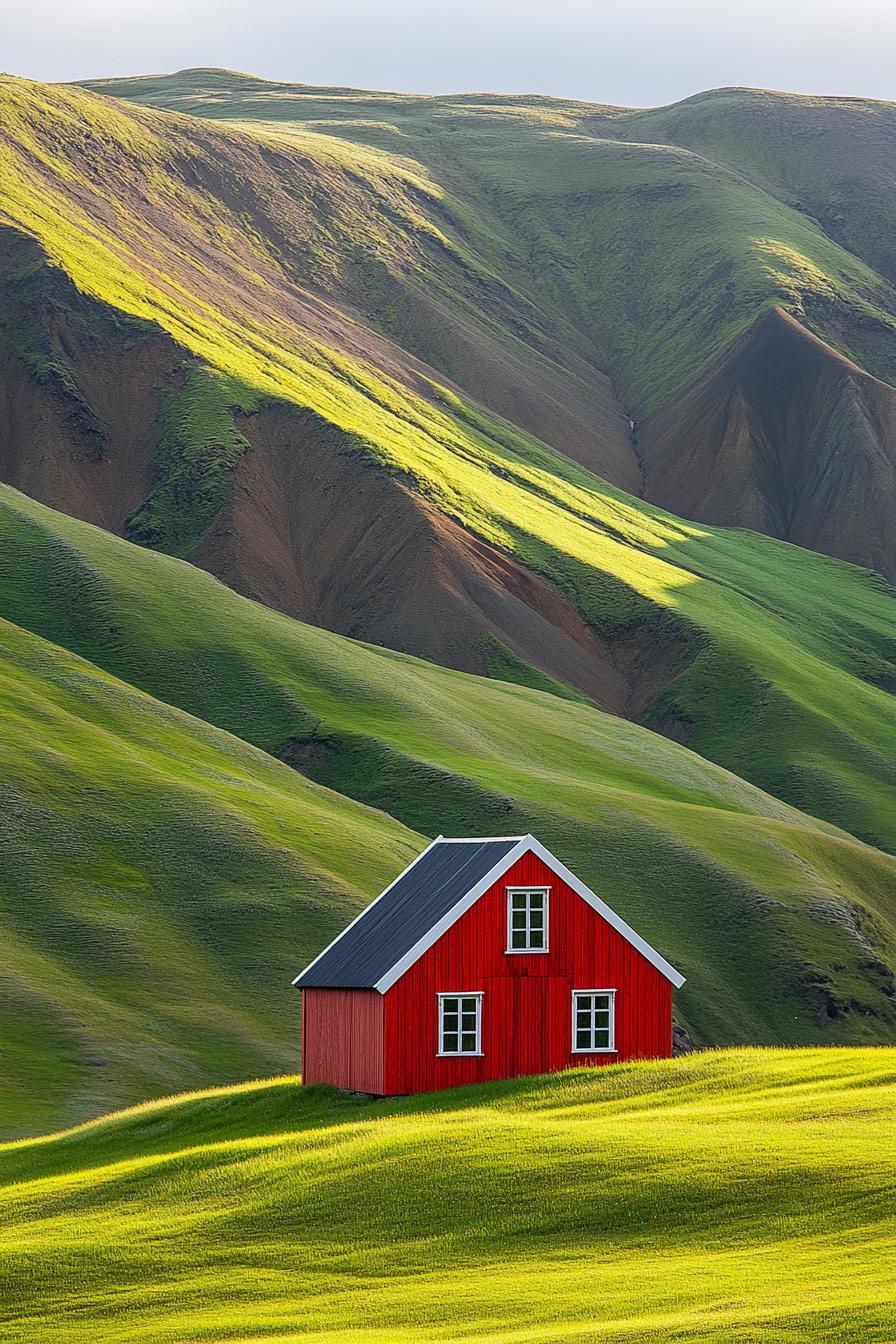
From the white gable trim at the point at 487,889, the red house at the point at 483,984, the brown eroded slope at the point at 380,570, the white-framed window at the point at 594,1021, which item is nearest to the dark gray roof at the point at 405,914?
the red house at the point at 483,984

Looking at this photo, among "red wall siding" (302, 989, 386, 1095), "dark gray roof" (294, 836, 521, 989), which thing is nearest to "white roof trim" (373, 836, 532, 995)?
"dark gray roof" (294, 836, 521, 989)

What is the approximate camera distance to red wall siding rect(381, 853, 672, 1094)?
51.3 meters

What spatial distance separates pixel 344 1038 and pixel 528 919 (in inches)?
245

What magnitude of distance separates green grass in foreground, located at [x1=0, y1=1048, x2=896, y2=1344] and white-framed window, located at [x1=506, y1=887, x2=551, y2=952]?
6.64 metres

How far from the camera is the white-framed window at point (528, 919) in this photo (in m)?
53.1

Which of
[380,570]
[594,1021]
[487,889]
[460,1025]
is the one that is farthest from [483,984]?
[380,570]

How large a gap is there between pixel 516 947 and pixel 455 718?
83287mm

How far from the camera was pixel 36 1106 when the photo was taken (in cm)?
7150

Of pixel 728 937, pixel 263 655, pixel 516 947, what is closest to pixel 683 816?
pixel 728 937

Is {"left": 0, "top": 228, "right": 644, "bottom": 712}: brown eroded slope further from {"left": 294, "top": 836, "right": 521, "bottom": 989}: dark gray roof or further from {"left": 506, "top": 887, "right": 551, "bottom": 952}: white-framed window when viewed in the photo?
{"left": 506, "top": 887, "right": 551, "bottom": 952}: white-framed window

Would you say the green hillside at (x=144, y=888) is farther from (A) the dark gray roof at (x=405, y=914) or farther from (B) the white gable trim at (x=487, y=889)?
(B) the white gable trim at (x=487, y=889)

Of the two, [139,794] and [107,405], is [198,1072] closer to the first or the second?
[139,794]

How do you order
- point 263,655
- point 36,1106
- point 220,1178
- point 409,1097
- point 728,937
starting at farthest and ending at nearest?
point 263,655, point 728,937, point 36,1106, point 409,1097, point 220,1178

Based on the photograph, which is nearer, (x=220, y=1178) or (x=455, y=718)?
(x=220, y=1178)
